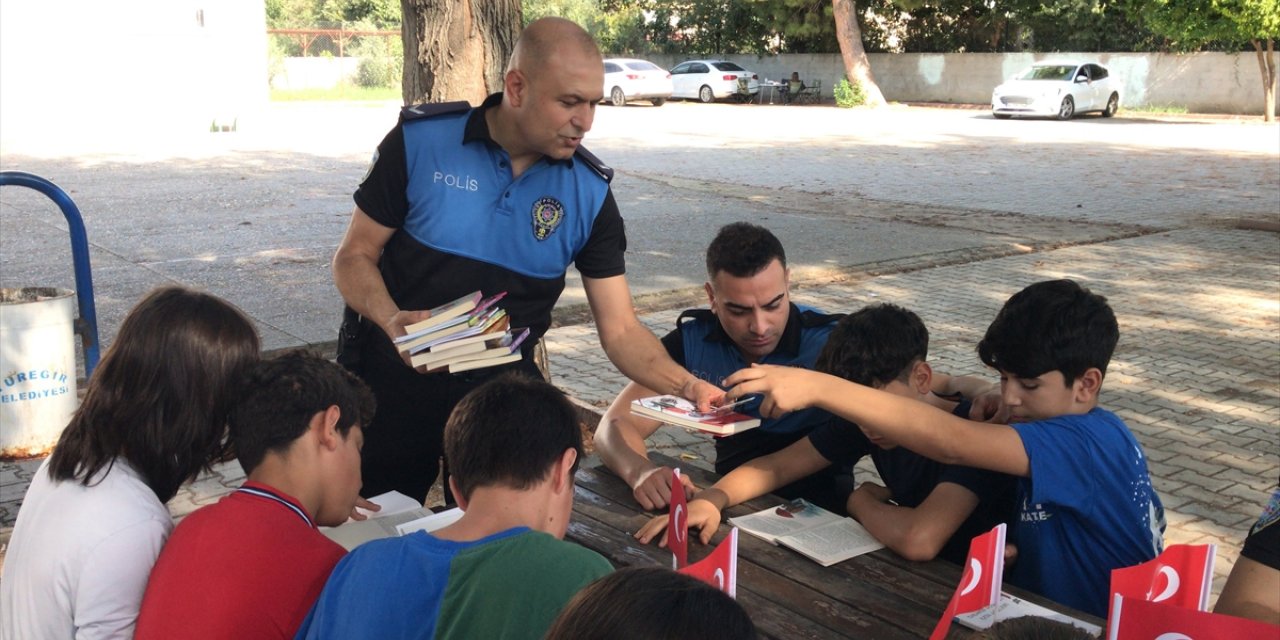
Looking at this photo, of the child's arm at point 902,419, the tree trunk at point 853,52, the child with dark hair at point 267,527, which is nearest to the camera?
the child with dark hair at point 267,527

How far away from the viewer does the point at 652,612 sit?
1275 mm

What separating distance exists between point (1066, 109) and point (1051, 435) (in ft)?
96.9

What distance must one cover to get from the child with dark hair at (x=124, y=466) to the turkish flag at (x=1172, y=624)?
1.76 meters

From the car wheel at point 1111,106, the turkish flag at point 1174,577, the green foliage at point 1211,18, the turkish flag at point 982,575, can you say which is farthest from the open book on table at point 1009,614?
the car wheel at point 1111,106

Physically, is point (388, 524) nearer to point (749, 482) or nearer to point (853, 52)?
point (749, 482)

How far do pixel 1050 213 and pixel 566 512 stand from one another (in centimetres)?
1211

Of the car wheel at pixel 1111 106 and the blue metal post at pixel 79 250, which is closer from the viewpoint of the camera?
the blue metal post at pixel 79 250

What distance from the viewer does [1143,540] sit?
262cm

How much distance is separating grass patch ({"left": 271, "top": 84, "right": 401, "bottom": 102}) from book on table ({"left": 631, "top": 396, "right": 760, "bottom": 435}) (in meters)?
35.2

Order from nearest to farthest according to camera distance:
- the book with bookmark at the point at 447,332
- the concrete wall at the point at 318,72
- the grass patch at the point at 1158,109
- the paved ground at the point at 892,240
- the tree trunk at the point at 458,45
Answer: the book with bookmark at the point at 447,332 < the tree trunk at the point at 458,45 < the paved ground at the point at 892,240 < the grass patch at the point at 1158,109 < the concrete wall at the point at 318,72

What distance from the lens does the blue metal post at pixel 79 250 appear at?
16.4 ft

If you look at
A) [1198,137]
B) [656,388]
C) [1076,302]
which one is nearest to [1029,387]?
[1076,302]

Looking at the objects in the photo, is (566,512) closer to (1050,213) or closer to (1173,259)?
(1173,259)

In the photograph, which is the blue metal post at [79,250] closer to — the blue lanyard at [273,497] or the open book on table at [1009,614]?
the blue lanyard at [273,497]
